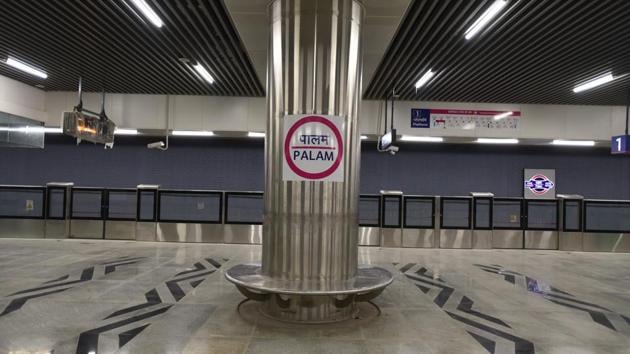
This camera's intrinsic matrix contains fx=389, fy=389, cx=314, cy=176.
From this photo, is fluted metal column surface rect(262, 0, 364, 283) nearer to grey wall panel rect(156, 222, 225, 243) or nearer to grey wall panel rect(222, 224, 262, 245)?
grey wall panel rect(222, 224, 262, 245)

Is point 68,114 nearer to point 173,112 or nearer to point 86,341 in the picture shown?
point 173,112

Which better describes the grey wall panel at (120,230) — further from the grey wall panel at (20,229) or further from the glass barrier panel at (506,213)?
the glass barrier panel at (506,213)

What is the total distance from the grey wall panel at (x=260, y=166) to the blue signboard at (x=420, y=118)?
1408 millimetres

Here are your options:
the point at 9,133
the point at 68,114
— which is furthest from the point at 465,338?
the point at 9,133

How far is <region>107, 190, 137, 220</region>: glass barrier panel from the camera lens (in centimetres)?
1153

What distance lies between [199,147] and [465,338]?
9.90m

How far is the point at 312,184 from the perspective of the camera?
4449 mm

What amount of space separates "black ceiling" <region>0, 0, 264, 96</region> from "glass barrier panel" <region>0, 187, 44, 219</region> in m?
3.31

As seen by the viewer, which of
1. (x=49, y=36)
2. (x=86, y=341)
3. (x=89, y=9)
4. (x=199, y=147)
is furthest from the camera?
(x=199, y=147)

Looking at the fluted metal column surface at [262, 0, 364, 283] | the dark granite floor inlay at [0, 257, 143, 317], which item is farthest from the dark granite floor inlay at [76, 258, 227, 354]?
the fluted metal column surface at [262, 0, 364, 283]

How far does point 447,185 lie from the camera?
40.0ft

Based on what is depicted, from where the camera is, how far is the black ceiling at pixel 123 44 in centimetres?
568

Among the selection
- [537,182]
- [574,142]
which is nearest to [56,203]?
[537,182]

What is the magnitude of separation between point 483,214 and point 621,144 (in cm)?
372
